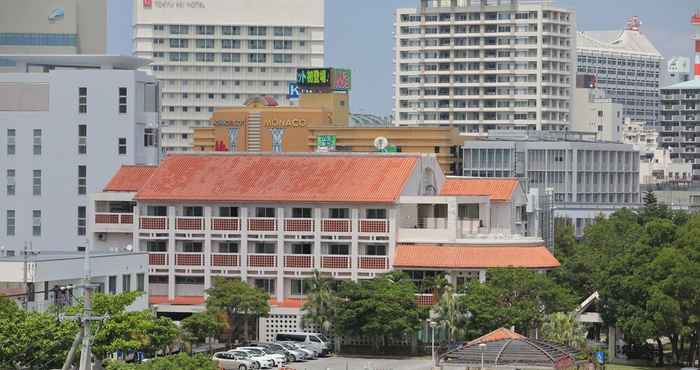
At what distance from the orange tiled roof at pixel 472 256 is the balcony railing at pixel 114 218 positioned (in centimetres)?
1995

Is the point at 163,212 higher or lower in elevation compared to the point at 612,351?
higher

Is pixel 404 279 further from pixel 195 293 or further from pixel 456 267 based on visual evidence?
pixel 195 293

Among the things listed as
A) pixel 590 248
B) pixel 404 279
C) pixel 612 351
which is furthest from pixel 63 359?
pixel 590 248

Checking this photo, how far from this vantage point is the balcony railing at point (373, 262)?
124 m

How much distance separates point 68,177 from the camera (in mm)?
140500

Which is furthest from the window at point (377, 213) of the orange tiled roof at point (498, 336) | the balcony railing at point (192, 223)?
the orange tiled roof at point (498, 336)

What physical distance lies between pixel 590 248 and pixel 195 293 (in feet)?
99.5

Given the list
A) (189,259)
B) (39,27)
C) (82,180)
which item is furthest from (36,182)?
(39,27)

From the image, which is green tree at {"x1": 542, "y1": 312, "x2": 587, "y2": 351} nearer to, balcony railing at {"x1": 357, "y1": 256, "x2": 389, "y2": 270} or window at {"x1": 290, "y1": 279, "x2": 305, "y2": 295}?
balcony railing at {"x1": 357, "y1": 256, "x2": 389, "y2": 270}

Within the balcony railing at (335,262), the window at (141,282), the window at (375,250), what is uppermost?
the window at (375,250)

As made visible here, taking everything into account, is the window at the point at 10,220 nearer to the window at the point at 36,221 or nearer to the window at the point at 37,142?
the window at the point at 36,221

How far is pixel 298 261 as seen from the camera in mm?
125875

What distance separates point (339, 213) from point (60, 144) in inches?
1048

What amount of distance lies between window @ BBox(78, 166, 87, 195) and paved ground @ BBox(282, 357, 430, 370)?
3149 cm
